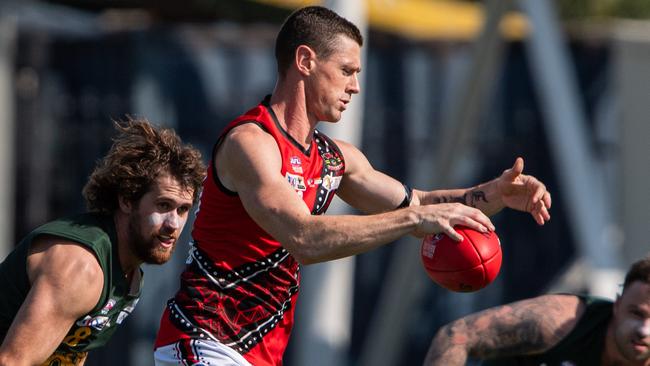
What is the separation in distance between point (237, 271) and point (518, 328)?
1.54 meters

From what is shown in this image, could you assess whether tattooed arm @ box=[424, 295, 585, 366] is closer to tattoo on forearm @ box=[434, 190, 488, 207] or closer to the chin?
tattoo on forearm @ box=[434, 190, 488, 207]

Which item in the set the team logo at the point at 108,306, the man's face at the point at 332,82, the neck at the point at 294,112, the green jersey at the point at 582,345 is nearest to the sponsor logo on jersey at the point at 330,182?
the neck at the point at 294,112

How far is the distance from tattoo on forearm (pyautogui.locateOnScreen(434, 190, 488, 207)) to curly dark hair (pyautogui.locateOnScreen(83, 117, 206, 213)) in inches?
44.9

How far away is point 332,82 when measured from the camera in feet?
17.1

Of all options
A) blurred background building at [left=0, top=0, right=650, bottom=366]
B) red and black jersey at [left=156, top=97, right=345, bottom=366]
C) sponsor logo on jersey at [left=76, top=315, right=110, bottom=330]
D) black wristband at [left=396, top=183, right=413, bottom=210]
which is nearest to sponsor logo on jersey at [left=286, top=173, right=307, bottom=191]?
red and black jersey at [left=156, top=97, right=345, bottom=366]

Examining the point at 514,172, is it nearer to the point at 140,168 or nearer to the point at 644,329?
the point at 644,329

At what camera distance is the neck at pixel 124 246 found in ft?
17.3

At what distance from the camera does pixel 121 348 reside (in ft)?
39.0

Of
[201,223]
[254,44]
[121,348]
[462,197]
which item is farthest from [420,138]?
[201,223]

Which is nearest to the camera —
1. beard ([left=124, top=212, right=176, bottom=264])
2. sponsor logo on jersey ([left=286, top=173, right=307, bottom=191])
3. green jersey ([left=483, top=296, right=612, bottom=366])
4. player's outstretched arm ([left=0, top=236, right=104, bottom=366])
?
player's outstretched arm ([left=0, top=236, right=104, bottom=366])

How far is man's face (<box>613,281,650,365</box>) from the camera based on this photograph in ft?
19.2

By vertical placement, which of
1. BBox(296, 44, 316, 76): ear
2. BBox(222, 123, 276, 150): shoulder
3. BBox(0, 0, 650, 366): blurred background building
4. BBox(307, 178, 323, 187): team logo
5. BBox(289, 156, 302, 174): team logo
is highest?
BBox(296, 44, 316, 76): ear

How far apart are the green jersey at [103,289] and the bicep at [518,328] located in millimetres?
1646

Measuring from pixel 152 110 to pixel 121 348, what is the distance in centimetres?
225
